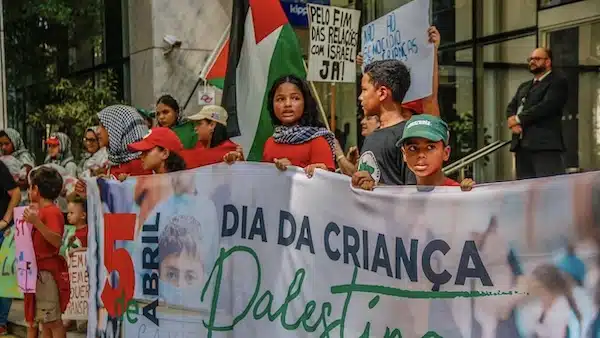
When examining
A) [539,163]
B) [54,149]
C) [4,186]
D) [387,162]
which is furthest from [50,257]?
[539,163]

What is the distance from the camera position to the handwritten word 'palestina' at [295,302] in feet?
11.0

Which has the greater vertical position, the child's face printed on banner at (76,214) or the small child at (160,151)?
the small child at (160,151)

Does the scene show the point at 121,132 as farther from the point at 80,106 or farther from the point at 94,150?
the point at 80,106

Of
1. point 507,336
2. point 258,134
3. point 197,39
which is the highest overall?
point 197,39

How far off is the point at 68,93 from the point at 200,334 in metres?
8.36

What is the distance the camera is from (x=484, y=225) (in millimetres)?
3072

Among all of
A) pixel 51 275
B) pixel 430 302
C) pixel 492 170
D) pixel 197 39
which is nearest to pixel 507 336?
pixel 430 302

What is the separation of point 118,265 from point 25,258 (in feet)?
3.97

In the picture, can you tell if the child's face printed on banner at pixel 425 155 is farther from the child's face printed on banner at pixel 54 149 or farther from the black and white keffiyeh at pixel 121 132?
the child's face printed on banner at pixel 54 149

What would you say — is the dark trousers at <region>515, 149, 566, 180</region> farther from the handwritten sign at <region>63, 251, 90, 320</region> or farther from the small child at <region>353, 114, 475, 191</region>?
the handwritten sign at <region>63, 251, 90, 320</region>

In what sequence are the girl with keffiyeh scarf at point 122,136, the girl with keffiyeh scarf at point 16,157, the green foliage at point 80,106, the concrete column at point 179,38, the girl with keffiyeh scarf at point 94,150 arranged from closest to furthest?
the girl with keffiyeh scarf at point 122,136 < the girl with keffiyeh scarf at point 94,150 < the girl with keffiyeh scarf at point 16,157 < the concrete column at point 179,38 < the green foliage at point 80,106

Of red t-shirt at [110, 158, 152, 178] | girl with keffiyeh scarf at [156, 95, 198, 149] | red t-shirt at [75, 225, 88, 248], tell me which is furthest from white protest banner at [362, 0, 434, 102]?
red t-shirt at [75, 225, 88, 248]

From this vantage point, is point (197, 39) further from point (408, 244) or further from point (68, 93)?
point (408, 244)

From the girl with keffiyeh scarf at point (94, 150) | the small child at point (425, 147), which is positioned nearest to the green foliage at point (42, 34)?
the girl with keffiyeh scarf at point (94, 150)
